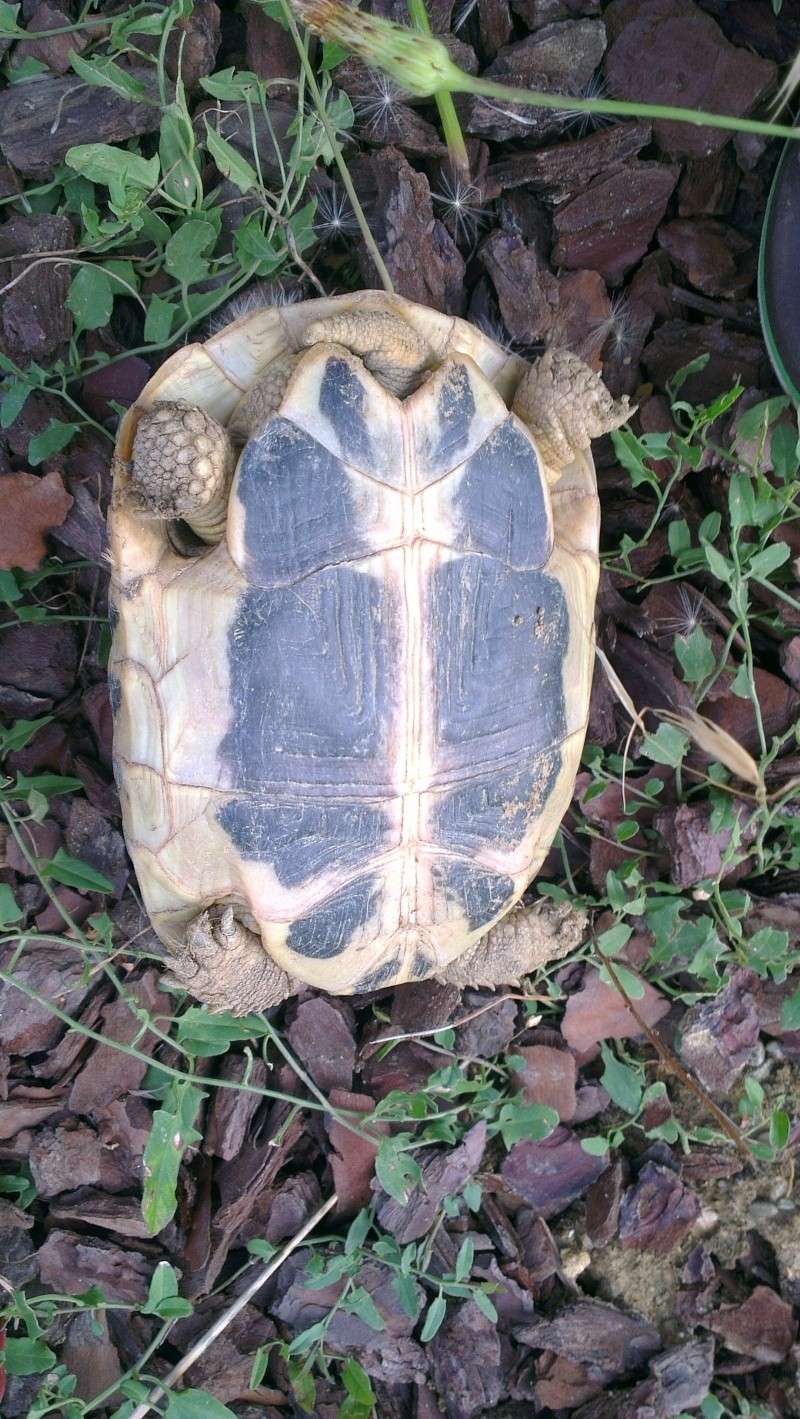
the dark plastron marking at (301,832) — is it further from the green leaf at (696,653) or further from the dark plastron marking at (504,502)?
the green leaf at (696,653)

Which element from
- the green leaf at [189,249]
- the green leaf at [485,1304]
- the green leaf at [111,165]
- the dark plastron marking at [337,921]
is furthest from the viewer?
the green leaf at [485,1304]

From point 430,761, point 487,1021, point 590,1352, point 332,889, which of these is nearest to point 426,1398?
point 590,1352

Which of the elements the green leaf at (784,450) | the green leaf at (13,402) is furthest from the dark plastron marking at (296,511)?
the green leaf at (784,450)

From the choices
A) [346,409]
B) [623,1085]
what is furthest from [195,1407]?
[346,409]

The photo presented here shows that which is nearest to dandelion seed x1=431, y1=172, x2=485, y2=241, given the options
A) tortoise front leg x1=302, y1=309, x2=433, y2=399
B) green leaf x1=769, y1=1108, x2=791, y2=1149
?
tortoise front leg x1=302, y1=309, x2=433, y2=399

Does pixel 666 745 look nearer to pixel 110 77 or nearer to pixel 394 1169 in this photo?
pixel 394 1169

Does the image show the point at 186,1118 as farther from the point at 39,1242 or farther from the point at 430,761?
the point at 430,761
